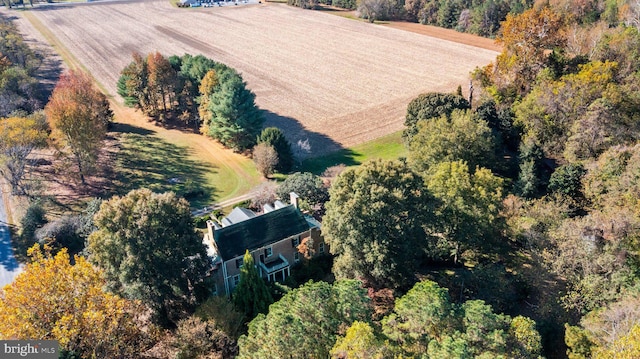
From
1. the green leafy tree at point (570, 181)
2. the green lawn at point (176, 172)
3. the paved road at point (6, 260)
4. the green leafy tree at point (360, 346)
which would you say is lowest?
the paved road at point (6, 260)

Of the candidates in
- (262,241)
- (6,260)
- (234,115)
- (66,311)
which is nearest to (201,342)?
(66,311)

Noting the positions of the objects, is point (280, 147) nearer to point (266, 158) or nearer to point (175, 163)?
point (266, 158)

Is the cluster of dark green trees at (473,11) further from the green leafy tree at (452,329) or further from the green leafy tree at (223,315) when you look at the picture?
the green leafy tree at (223,315)

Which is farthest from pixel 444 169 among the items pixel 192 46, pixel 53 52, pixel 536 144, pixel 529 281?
pixel 53 52

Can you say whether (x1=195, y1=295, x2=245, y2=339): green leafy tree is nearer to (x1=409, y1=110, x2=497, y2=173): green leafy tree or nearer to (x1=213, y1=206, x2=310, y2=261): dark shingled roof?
(x1=213, y1=206, x2=310, y2=261): dark shingled roof

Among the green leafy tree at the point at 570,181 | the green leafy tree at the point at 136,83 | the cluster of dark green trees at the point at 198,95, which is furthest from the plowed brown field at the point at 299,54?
the green leafy tree at the point at 570,181

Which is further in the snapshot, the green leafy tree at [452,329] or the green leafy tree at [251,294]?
the green leafy tree at [251,294]
